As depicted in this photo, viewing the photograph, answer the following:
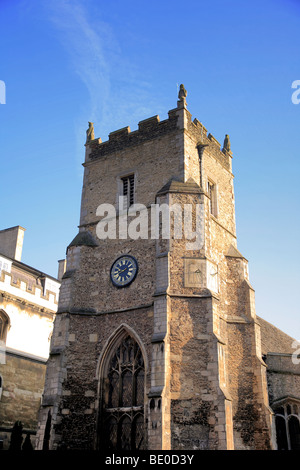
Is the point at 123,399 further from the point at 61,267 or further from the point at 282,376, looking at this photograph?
the point at 61,267

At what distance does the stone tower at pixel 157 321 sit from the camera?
17219 millimetres

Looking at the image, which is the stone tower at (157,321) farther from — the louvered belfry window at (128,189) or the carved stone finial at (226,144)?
the carved stone finial at (226,144)

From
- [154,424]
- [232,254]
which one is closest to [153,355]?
[154,424]

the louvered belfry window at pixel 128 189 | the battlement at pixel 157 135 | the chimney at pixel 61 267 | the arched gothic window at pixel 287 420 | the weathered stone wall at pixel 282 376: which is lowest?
the arched gothic window at pixel 287 420

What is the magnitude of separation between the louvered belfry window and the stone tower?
48 millimetres

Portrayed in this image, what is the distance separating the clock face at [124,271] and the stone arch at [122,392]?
6.16ft

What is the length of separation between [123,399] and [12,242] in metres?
14.7

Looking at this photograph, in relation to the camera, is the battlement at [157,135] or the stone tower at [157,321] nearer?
the stone tower at [157,321]

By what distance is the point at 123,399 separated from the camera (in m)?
18.9

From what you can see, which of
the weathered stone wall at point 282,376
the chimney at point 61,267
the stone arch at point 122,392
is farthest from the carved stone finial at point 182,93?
the chimney at point 61,267

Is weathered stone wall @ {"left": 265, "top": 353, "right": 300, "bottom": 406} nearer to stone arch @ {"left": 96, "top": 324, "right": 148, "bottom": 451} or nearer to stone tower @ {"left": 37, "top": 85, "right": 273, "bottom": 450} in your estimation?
stone tower @ {"left": 37, "top": 85, "right": 273, "bottom": 450}

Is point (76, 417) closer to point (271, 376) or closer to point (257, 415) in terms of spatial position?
point (257, 415)

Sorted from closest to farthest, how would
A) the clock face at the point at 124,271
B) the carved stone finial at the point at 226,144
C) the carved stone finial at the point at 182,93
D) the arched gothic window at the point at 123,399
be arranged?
the arched gothic window at the point at 123,399 < the clock face at the point at 124,271 < the carved stone finial at the point at 182,93 < the carved stone finial at the point at 226,144

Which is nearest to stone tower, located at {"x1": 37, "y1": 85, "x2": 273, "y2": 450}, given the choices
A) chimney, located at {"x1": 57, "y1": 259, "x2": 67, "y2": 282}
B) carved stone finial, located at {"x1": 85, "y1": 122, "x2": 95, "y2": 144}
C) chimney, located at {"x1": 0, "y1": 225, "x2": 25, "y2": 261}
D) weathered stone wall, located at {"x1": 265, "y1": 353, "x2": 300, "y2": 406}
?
carved stone finial, located at {"x1": 85, "y1": 122, "x2": 95, "y2": 144}
